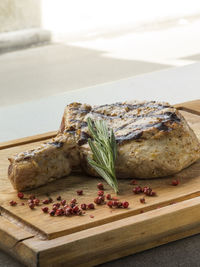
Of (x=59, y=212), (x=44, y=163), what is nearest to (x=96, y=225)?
(x=59, y=212)

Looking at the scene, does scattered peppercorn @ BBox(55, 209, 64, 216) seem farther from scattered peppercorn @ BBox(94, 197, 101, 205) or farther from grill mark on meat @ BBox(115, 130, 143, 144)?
grill mark on meat @ BBox(115, 130, 143, 144)

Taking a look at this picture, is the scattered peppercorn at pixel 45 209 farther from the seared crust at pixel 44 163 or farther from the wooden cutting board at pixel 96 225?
the seared crust at pixel 44 163

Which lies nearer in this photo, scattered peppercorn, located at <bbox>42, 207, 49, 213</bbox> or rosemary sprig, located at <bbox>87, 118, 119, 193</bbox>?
scattered peppercorn, located at <bbox>42, 207, 49, 213</bbox>

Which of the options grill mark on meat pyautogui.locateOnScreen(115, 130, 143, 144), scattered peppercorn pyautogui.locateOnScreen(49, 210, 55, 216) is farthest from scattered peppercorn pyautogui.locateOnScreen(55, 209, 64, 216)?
grill mark on meat pyautogui.locateOnScreen(115, 130, 143, 144)

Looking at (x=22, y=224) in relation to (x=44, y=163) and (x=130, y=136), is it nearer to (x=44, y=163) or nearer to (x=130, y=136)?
(x=44, y=163)

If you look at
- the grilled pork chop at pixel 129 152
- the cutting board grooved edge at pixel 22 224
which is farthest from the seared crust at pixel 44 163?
the cutting board grooved edge at pixel 22 224

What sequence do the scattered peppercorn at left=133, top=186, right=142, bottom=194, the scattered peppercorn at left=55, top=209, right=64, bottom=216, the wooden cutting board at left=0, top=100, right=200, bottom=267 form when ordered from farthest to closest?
the scattered peppercorn at left=133, top=186, right=142, bottom=194 < the scattered peppercorn at left=55, top=209, right=64, bottom=216 < the wooden cutting board at left=0, top=100, right=200, bottom=267
